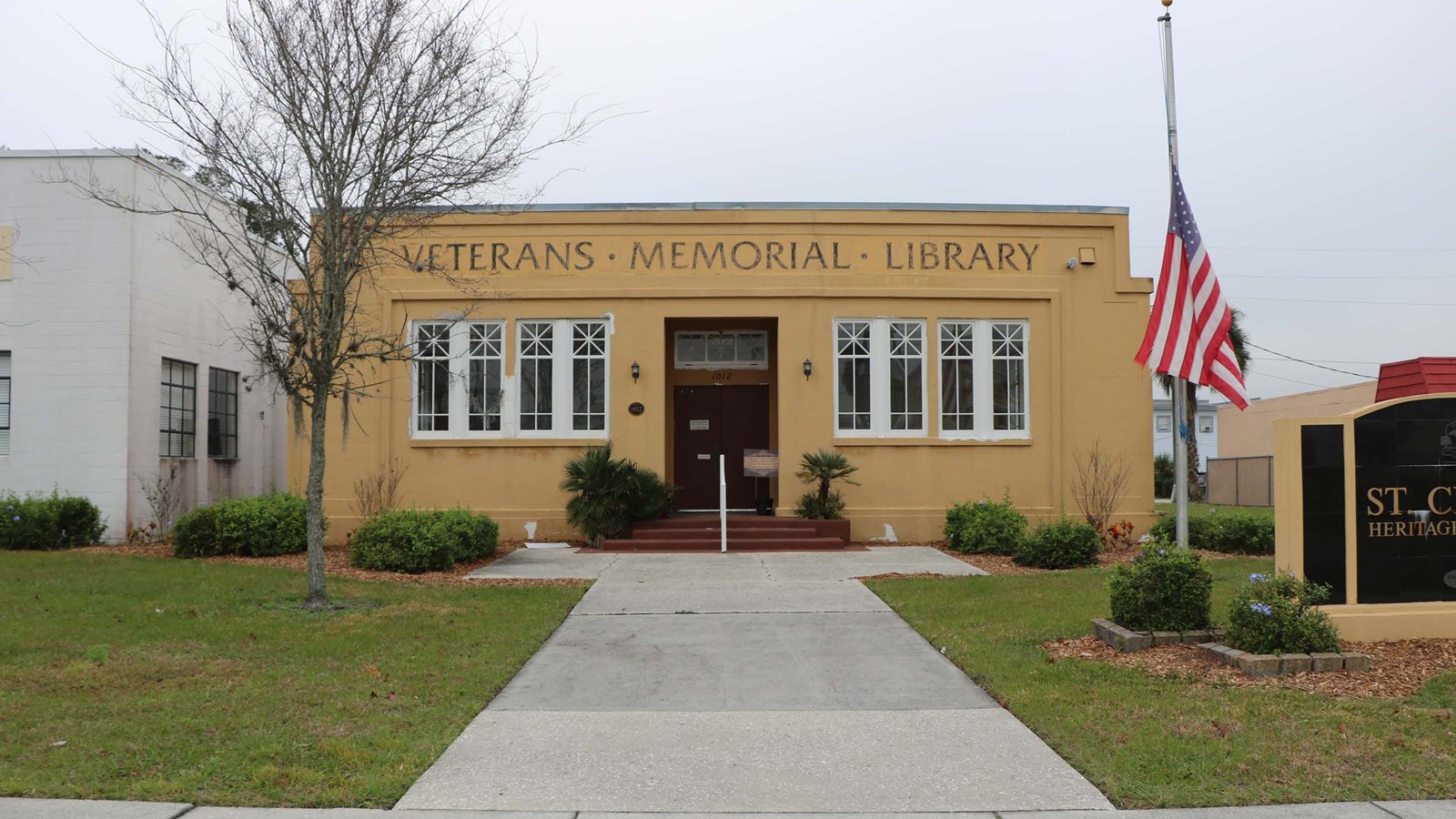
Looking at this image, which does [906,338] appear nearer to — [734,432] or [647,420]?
[734,432]

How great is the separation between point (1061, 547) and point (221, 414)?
50.5ft

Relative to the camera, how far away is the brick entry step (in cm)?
1542

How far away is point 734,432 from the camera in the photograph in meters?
18.0

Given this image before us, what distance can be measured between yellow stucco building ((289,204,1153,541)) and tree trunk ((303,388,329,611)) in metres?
6.35

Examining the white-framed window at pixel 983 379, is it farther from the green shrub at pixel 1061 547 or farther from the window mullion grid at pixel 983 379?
the green shrub at pixel 1061 547

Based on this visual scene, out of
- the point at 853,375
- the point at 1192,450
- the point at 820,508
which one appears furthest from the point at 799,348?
the point at 1192,450

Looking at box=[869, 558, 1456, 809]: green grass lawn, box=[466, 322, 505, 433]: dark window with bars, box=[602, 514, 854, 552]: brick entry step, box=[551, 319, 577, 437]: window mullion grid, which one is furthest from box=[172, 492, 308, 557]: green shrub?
box=[869, 558, 1456, 809]: green grass lawn

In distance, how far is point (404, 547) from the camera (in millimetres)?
13133

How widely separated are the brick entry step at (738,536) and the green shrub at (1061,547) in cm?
289

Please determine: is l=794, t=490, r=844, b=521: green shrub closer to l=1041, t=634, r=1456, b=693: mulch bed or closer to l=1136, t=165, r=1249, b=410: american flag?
l=1136, t=165, r=1249, b=410: american flag

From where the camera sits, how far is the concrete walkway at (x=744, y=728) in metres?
5.14

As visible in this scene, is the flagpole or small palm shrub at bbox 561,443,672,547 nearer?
the flagpole

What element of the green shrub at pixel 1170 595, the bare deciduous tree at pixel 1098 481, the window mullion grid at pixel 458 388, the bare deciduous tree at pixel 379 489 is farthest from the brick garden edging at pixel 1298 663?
the bare deciduous tree at pixel 379 489

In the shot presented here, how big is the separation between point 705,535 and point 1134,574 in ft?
27.0
